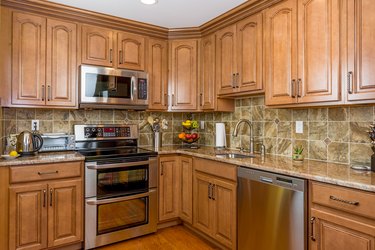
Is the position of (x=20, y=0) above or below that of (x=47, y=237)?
above

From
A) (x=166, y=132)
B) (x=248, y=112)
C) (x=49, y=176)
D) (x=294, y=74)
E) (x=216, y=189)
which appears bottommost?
(x=216, y=189)

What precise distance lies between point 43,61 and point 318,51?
2508 mm

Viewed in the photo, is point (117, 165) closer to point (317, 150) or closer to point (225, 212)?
point (225, 212)

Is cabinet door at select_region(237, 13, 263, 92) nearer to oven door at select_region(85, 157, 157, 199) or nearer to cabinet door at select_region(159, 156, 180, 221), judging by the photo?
cabinet door at select_region(159, 156, 180, 221)

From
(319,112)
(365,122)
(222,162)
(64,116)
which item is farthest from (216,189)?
(64,116)

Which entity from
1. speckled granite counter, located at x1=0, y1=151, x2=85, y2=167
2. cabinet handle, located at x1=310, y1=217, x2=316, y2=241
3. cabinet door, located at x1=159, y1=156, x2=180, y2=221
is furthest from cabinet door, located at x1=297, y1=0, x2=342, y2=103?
speckled granite counter, located at x1=0, y1=151, x2=85, y2=167

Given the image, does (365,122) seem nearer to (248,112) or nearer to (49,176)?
(248,112)

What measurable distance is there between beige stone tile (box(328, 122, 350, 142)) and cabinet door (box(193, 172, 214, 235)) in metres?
1.18

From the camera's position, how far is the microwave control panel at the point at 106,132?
3.01 m

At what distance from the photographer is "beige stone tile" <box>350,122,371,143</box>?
195 centimetres

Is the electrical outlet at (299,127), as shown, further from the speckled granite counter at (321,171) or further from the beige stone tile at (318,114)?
the speckled granite counter at (321,171)

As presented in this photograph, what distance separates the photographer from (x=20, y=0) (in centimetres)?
242

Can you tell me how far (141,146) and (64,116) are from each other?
100 cm

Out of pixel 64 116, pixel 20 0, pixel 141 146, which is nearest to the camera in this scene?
pixel 20 0
